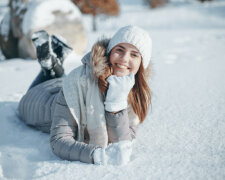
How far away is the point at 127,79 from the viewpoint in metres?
1.19

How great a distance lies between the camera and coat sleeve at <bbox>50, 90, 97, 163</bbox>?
1098 millimetres

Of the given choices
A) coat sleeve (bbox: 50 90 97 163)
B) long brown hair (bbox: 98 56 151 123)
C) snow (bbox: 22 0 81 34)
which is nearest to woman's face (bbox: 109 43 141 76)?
long brown hair (bbox: 98 56 151 123)

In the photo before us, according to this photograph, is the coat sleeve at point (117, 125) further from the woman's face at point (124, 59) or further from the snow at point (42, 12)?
the snow at point (42, 12)

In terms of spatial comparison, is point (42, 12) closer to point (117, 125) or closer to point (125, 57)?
point (125, 57)

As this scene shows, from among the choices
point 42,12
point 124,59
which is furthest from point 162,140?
point 42,12

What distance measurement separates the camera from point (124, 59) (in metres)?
1.23

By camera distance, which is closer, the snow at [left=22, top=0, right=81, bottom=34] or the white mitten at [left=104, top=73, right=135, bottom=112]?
the white mitten at [left=104, top=73, right=135, bottom=112]

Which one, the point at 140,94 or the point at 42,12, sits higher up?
the point at 140,94

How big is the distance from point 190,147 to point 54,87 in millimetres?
1094

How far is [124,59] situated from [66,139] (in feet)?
1.85

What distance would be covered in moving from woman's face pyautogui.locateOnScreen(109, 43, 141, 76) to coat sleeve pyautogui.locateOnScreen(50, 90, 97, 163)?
0.37 m

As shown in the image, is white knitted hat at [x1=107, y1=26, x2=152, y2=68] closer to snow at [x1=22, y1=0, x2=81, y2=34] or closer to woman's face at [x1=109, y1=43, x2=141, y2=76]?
woman's face at [x1=109, y1=43, x2=141, y2=76]

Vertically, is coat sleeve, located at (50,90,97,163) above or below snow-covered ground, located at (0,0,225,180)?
above

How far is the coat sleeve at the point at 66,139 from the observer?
1098 millimetres
